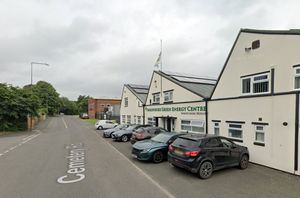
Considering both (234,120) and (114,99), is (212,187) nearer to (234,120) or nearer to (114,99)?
(234,120)

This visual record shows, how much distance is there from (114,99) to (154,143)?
6116 cm

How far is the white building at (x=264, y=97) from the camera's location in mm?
8391

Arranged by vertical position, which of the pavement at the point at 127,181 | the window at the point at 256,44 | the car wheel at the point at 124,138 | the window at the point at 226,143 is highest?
the window at the point at 256,44

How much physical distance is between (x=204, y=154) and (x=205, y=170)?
0.58 m

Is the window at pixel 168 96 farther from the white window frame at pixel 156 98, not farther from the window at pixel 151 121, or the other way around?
the window at pixel 151 121

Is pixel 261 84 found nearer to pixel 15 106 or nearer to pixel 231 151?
pixel 231 151

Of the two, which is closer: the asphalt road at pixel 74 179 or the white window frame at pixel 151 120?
the asphalt road at pixel 74 179

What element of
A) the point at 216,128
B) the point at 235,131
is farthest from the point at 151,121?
the point at 235,131

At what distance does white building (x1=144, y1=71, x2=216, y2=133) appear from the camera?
568 inches

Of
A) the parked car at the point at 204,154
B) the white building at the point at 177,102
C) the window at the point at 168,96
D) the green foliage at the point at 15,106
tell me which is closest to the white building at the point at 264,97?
the parked car at the point at 204,154

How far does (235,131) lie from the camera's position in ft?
36.5

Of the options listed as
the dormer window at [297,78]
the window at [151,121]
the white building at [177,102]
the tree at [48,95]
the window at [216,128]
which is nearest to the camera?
the dormer window at [297,78]

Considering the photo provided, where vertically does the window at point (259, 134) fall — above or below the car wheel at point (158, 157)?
above

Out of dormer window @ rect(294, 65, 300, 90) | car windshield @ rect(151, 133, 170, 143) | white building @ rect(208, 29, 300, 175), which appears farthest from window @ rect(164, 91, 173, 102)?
dormer window @ rect(294, 65, 300, 90)
